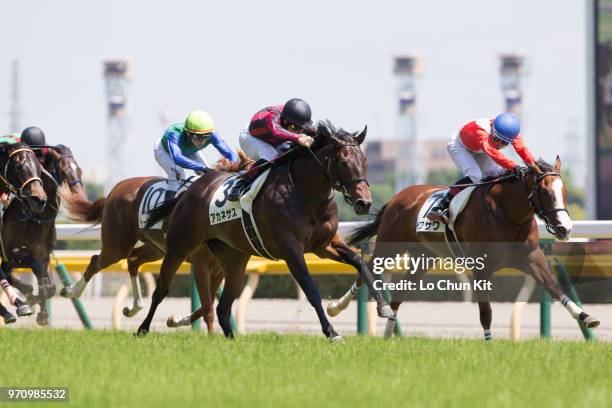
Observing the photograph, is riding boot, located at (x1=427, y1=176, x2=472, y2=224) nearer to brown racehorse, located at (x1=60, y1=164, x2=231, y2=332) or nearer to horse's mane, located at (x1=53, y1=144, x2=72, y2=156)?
brown racehorse, located at (x1=60, y1=164, x2=231, y2=332)

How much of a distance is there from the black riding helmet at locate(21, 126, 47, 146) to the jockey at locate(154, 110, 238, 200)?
1.26 metres

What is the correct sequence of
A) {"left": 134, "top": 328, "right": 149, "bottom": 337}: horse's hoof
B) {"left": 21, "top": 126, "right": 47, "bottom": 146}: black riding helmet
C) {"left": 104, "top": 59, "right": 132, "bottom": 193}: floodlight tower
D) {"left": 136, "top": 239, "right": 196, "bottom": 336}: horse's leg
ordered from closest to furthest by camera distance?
1. {"left": 134, "top": 328, "right": 149, "bottom": 337}: horse's hoof
2. {"left": 136, "top": 239, "right": 196, "bottom": 336}: horse's leg
3. {"left": 21, "top": 126, "right": 47, "bottom": 146}: black riding helmet
4. {"left": 104, "top": 59, "right": 132, "bottom": 193}: floodlight tower

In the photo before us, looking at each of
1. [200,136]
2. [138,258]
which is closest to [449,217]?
[200,136]

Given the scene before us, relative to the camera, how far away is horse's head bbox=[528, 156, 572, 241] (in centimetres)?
833

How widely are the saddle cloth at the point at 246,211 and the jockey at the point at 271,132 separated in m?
0.07

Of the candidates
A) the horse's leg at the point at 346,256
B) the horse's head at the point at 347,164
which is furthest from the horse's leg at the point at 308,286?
the horse's head at the point at 347,164

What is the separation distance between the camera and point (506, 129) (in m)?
8.98

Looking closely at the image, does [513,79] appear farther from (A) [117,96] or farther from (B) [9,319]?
(B) [9,319]

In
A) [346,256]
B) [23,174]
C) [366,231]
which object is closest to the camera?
[346,256]

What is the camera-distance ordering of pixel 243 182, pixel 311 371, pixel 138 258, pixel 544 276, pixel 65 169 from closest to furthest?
1. pixel 311 371
2. pixel 544 276
3. pixel 243 182
4. pixel 138 258
5. pixel 65 169

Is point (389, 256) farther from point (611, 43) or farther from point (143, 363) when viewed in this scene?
point (611, 43)

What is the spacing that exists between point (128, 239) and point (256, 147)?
1847 millimetres

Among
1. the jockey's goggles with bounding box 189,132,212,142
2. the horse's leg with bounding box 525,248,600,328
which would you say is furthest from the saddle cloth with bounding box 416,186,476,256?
the jockey's goggles with bounding box 189,132,212,142

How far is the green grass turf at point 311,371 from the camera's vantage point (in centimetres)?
524
